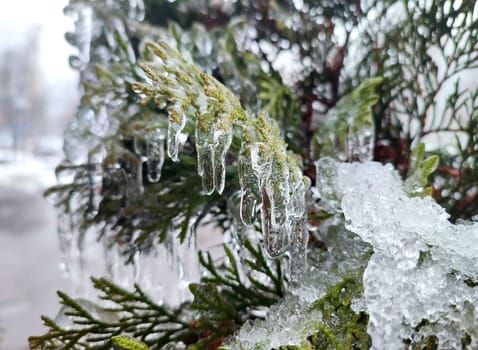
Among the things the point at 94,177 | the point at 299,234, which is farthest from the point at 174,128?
the point at 94,177

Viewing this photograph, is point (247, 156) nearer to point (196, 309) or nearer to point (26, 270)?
point (196, 309)

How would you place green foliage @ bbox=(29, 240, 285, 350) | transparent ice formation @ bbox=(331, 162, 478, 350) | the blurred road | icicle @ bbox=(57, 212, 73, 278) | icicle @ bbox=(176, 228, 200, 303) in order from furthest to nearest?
the blurred road < icicle @ bbox=(57, 212, 73, 278) < icicle @ bbox=(176, 228, 200, 303) < green foliage @ bbox=(29, 240, 285, 350) < transparent ice formation @ bbox=(331, 162, 478, 350)

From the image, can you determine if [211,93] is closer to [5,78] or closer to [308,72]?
[308,72]

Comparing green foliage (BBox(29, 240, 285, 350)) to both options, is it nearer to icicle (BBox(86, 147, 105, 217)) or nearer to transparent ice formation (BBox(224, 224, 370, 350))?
transparent ice formation (BBox(224, 224, 370, 350))

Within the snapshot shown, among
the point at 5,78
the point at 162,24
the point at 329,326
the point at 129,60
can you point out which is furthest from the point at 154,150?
the point at 5,78

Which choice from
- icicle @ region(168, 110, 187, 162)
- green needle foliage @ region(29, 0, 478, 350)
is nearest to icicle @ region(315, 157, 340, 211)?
green needle foliage @ region(29, 0, 478, 350)
